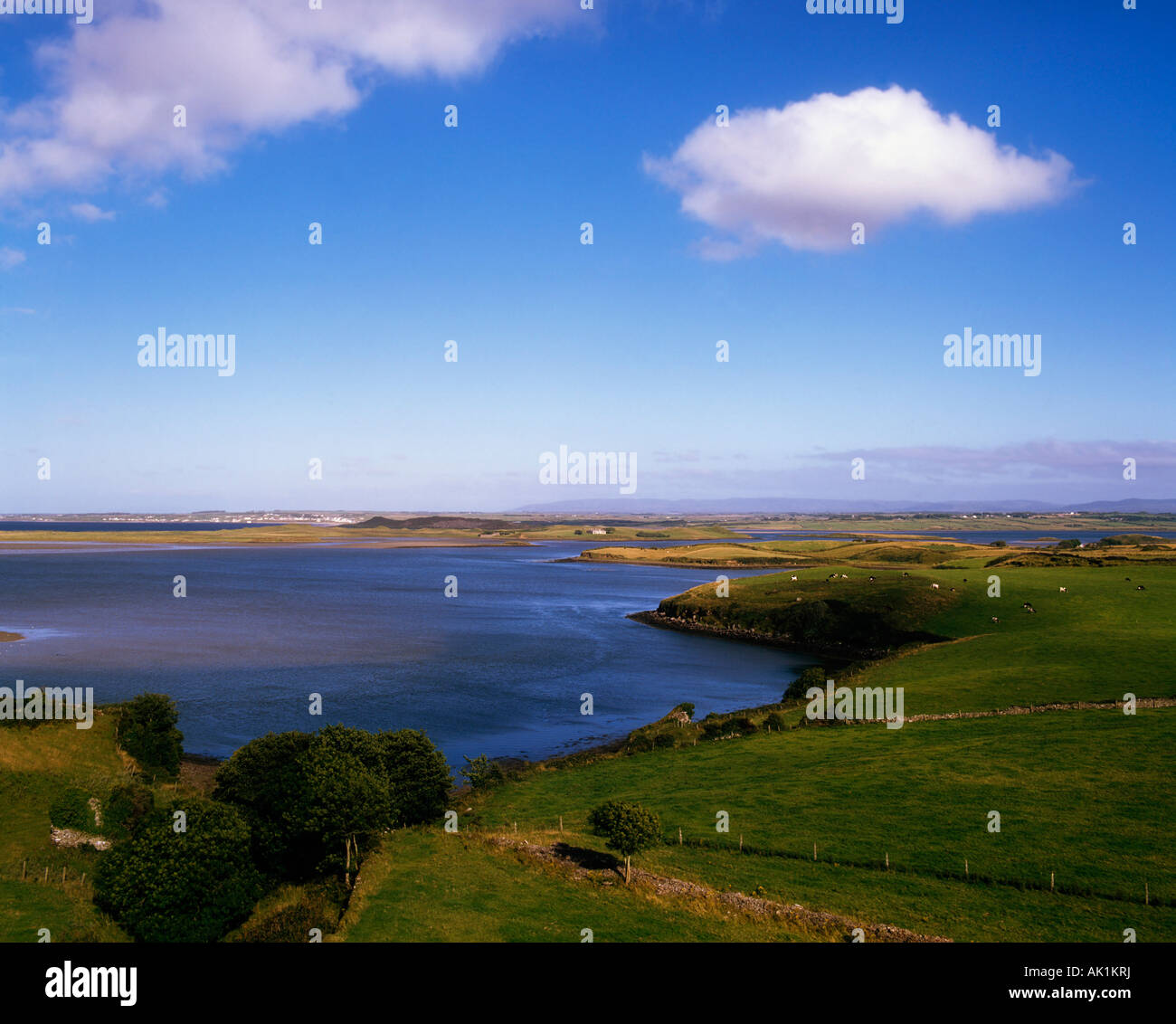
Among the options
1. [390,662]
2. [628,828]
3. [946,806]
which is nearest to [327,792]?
[628,828]


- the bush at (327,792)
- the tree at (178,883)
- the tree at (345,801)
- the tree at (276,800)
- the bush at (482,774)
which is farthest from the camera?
the bush at (482,774)

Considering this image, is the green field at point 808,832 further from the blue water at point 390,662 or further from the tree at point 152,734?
the blue water at point 390,662

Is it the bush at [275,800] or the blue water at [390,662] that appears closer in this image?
the bush at [275,800]

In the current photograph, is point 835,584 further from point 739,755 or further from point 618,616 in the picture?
point 739,755

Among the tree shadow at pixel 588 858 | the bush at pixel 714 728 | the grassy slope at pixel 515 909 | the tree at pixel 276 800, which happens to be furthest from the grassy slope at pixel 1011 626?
the tree at pixel 276 800

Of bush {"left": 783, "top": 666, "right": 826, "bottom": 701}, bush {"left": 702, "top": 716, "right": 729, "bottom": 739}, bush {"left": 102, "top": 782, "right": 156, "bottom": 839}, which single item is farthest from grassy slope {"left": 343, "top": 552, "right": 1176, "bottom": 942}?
bush {"left": 102, "top": 782, "right": 156, "bottom": 839}

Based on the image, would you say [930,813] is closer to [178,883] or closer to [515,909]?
[515,909]

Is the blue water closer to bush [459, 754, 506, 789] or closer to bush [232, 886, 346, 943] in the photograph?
bush [459, 754, 506, 789]
